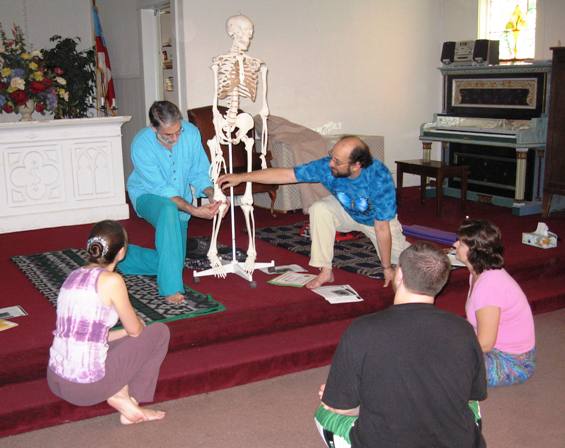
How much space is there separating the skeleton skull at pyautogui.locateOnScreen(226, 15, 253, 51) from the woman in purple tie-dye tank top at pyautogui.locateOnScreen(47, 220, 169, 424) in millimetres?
1832

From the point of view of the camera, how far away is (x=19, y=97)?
6.69 meters

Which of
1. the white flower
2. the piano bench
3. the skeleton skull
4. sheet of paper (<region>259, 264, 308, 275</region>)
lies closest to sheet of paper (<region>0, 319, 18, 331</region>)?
sheet of paper (<region>259, 264, 308, 275</region>)

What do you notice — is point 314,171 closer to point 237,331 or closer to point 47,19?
point 237,331

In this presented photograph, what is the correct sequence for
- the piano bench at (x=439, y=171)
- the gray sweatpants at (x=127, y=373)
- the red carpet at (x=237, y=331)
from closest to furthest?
the gray sweatpants at (x=127, y=373) → the red carpet at (x=237, y=331) → the piano bench at (x=439, y=171)

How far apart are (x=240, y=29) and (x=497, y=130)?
394cm

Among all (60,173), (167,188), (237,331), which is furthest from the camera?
(60,173)

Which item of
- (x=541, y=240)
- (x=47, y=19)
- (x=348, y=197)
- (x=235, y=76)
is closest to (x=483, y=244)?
(x=348, y=197)

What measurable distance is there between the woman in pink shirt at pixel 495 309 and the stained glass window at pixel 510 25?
5.66m

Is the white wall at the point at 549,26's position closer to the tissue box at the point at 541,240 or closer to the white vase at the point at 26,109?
the tissue box at the point at 541,240

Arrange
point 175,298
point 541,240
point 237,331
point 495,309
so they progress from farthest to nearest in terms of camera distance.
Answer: point 541,240 < point 175,298 < point 237,331 < point 495,309

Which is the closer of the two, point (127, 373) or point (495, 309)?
point (127, 373)

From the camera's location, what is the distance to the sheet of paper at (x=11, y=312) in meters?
4.18

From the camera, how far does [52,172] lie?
6793mm

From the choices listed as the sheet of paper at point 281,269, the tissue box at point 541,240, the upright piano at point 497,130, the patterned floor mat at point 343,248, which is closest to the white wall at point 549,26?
the upright piano at point 497,130
